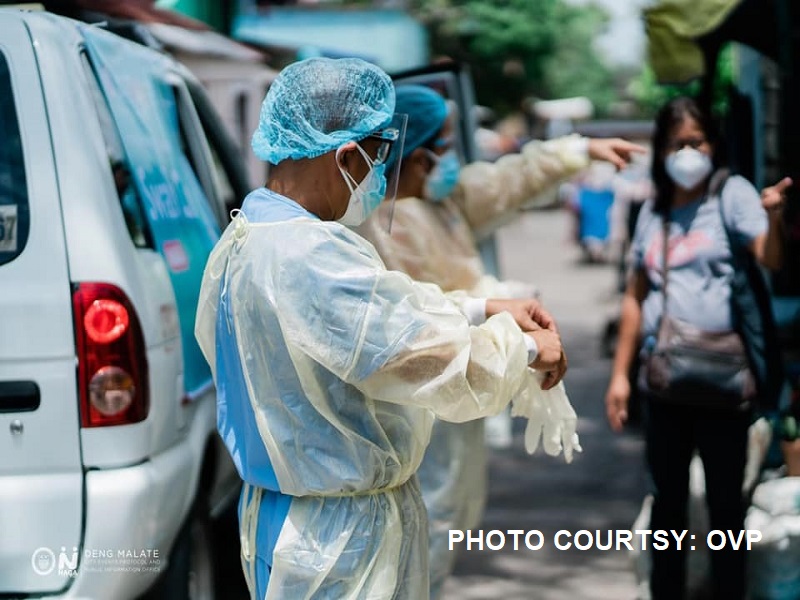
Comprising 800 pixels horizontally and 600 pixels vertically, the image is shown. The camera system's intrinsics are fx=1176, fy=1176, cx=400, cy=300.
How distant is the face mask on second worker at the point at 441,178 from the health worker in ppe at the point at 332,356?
1527 millimetres

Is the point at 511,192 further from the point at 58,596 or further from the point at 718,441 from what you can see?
the point at 58,596

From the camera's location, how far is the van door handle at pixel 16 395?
308cm

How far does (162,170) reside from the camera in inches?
152

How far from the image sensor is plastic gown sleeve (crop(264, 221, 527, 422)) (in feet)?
7.36

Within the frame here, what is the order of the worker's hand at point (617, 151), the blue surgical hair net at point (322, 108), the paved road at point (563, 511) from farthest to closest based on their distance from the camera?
1. the paved road at point (563, 511)
2. the worker's hand at point (617, 151)
3. the blue surgical hair net at point (322, 108)

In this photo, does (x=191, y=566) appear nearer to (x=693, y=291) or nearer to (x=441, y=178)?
(x=441, y=178)

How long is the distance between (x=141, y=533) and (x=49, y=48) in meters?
1.34

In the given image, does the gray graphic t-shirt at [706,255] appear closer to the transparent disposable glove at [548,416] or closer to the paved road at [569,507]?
the paved road at [569,507]

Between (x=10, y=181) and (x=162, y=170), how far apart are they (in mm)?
718

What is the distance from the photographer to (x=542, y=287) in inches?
706

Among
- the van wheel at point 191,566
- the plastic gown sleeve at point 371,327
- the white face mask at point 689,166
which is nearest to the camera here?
the plastic gown sleeve at point 371,327

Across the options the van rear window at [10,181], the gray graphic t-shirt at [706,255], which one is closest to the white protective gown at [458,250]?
the gray graphic t-shirt at [706,255]

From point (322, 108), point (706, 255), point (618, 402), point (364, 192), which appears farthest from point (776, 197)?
point (322, 108)

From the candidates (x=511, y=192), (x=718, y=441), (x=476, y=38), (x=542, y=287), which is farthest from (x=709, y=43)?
(x=476, y=38)
